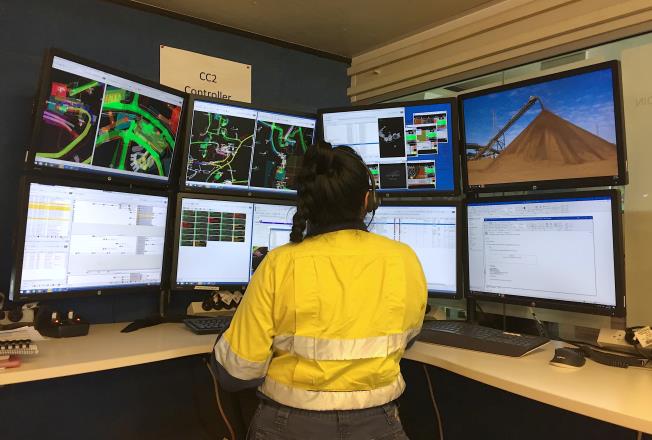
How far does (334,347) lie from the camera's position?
110 centimetres

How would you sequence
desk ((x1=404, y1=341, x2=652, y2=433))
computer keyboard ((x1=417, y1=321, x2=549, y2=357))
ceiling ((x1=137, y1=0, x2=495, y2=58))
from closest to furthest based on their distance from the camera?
1. desk ((x1=404, y1=341, x2=652, y2=433))
2. computer keyboard ((x1=417, y1=321, x2=549, y2=357))
3. ceiling ((x1=137, y1=0, x2=495, y2=58))

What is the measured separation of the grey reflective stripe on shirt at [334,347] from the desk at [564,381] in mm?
297

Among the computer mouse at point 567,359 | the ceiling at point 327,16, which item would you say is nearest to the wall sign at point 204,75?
the ceiling at point 327,16

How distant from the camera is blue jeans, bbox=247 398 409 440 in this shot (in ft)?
3.63

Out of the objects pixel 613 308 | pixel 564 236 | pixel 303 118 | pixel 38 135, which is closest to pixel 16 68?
pixel 38 135

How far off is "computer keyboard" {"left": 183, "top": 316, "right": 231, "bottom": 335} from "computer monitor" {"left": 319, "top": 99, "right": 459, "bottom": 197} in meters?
0.86

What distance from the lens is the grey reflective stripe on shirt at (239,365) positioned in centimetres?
112

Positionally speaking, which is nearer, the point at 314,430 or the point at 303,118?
the point at 314,430

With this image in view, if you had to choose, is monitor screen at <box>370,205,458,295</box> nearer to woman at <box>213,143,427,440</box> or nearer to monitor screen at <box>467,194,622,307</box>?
monitor screen at <box>467,194,622,307</box>

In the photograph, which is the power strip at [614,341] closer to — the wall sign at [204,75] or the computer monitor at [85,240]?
the computer monitor at [85,240]

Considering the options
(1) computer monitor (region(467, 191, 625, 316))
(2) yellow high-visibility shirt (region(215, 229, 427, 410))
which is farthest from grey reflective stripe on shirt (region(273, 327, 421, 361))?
(1) computer monitor (region(467, 191, 625, 316))

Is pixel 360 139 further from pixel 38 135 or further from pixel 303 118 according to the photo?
pixel 38 135

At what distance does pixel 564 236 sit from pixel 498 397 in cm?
83

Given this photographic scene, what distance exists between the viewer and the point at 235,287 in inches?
78.0
